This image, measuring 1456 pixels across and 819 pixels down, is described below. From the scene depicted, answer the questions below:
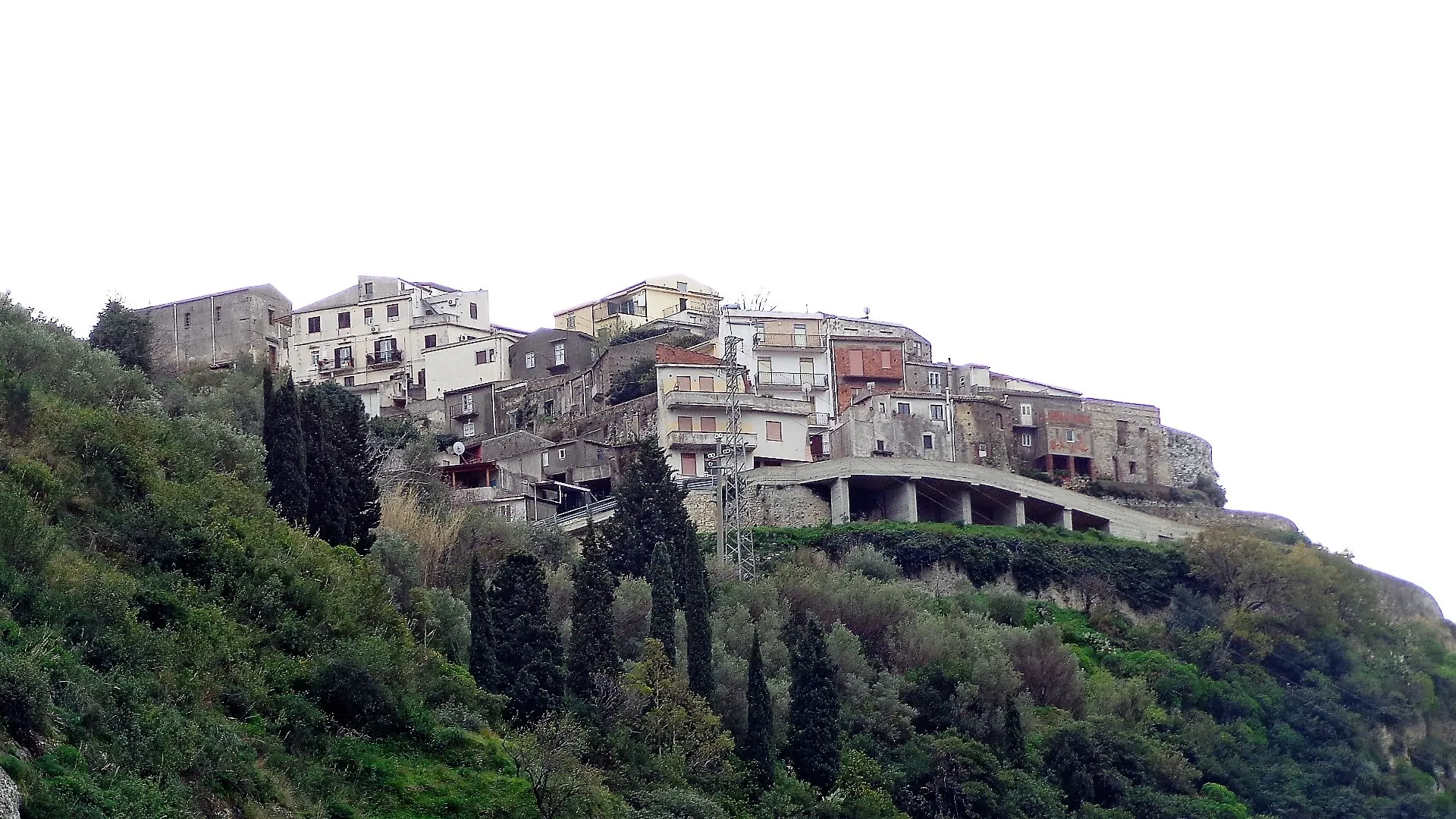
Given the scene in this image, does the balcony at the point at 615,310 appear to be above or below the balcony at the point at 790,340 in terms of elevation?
above

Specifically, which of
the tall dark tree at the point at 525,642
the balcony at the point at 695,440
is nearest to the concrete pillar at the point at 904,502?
the balcony at the point at 695,440

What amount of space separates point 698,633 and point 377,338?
135ft

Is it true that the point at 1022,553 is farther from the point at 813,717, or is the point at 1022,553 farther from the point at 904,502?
the point at 813,717

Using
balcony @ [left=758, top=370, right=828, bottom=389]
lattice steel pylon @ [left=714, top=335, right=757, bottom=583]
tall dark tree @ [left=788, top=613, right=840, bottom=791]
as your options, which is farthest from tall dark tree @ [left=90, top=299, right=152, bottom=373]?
balcony @ [left=758, top=370, right=828, bottom=389]

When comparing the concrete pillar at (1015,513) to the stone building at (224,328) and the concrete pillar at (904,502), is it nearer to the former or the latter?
the concrete pillar at (904,502)

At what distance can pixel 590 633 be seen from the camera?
51.8m

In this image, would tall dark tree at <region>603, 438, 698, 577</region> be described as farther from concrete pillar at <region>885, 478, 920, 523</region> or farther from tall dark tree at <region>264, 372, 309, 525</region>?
tall dark tree at <region>264, 372, 309, 525</region>

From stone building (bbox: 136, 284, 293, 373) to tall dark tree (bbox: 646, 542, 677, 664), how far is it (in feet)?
110

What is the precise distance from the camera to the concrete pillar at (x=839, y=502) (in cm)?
7531

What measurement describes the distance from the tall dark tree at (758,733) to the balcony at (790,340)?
33.5m

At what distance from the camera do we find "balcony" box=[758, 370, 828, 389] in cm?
8512

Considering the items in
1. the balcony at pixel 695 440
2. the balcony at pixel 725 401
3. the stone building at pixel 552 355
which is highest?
the stone building at pixel 552 355

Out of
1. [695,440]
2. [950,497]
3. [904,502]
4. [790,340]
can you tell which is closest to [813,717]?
[904,502]

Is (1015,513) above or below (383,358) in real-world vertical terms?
below
